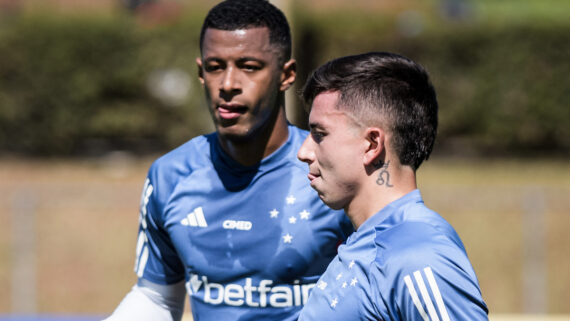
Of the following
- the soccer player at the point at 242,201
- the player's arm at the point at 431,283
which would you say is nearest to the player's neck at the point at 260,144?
the soccer player at the point at 242,201

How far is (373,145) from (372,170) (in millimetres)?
82

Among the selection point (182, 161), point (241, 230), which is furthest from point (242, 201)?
point (182, 161)

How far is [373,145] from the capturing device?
2330mm

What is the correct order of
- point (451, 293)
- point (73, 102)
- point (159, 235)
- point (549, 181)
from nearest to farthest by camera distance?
point (451, 293)
point (159, 235)
point (549, 181)
point (73, 102)

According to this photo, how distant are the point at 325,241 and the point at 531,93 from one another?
13884 mm

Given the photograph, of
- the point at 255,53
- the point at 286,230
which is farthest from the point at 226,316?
the point at 255,53

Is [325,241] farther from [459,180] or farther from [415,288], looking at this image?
[459,180]

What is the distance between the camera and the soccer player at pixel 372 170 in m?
2.19

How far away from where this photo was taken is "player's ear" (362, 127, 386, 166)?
7.57 feet

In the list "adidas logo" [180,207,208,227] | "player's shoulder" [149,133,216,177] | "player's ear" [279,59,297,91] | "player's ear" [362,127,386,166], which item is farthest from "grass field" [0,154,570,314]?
"player's ear" [362,127,386,166]

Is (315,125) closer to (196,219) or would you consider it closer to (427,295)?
(427,295)

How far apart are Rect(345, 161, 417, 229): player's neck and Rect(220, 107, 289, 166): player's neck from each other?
3.07 feet

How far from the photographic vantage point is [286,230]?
10.4ft

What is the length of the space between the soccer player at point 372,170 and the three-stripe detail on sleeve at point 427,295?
0.19 feet
